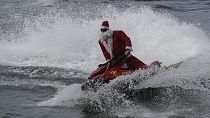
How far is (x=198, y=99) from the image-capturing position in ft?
37.6

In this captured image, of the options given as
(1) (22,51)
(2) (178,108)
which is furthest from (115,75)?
(1) (22,51)

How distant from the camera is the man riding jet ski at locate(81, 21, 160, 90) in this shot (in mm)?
11578

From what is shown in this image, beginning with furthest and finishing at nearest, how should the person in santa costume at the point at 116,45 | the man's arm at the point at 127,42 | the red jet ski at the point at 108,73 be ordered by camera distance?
1. the person in santa costume at the point at 116,45
2. the man's arm at the point at 127,42
3. the red jet ski at the point at 108,73

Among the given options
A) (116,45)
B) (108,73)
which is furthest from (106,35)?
(108,73)

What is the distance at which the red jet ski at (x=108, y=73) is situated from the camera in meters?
11.3

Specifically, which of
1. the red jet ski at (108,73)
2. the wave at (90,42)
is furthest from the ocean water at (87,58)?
the red jet ski at (108,73)

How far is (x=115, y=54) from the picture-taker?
11922 mm

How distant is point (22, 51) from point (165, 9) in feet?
39.1

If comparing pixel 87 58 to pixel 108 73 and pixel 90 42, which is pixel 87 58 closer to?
pixel 90 42

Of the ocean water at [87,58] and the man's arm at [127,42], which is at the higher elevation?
the man's arm at [127,42]

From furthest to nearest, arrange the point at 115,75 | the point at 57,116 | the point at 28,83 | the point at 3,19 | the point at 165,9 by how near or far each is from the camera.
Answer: the point at 165,9 < the point at 3,19 < the point at 28,83 < the point at 115,75 < the point at 57,116

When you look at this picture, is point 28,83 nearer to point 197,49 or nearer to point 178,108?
point 178,108

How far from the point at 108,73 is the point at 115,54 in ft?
2.17

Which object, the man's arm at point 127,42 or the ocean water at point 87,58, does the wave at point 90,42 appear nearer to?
the ocean water at point 87,58
